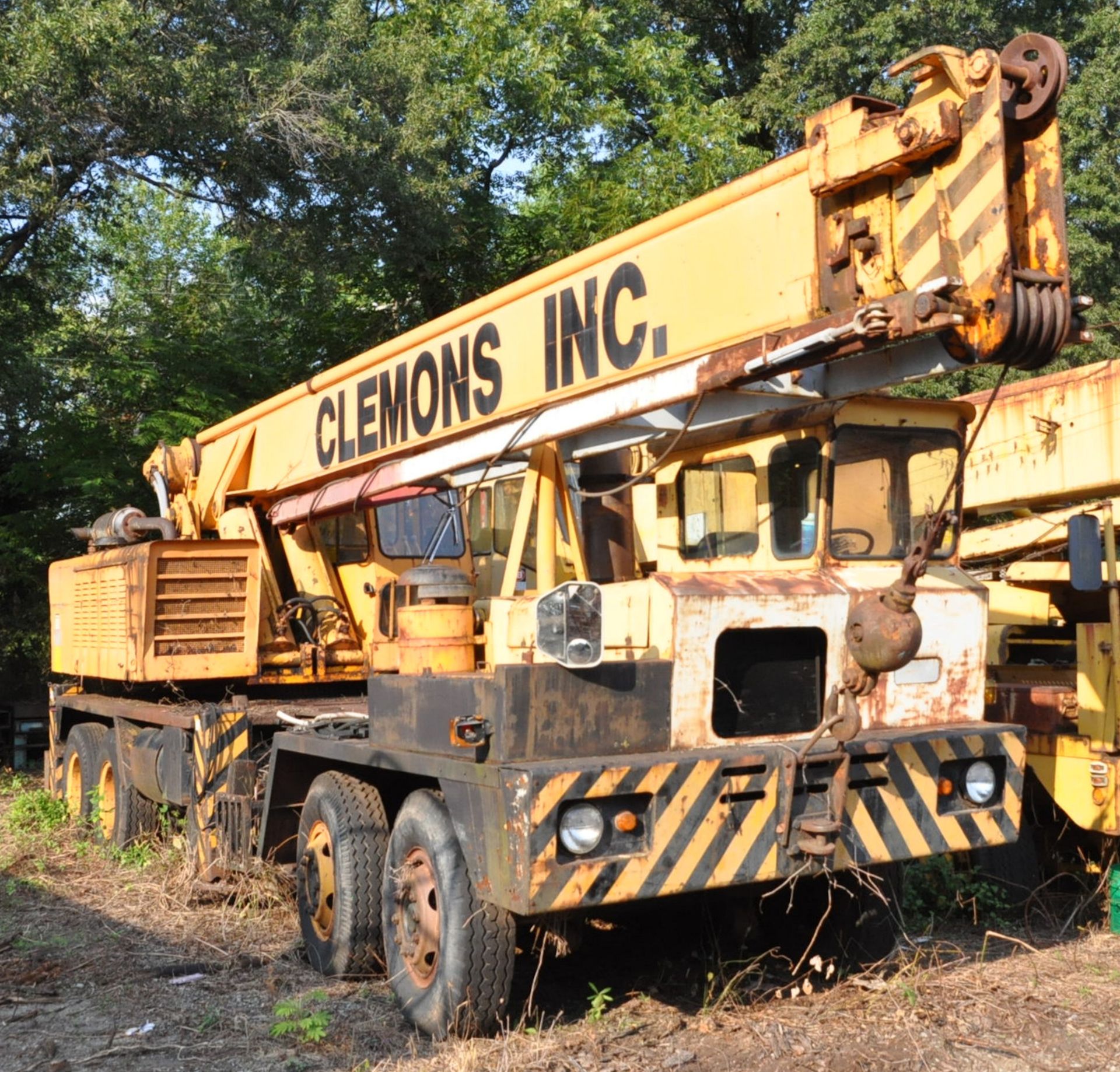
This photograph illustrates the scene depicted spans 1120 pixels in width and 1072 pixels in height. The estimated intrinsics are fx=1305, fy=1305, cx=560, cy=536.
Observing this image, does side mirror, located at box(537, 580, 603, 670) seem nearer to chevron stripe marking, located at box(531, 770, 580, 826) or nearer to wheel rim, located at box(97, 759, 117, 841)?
chevron stripe marking, located at box(531, 770, 580, 826)

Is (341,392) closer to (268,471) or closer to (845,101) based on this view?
(268,471)

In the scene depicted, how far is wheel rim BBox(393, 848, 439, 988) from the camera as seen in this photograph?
5.19 m

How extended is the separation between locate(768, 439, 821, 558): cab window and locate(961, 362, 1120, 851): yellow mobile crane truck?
1765 millimetres

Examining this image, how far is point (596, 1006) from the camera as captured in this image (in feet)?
17.1

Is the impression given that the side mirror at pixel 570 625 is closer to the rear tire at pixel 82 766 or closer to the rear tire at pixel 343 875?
the rear tire at pixel 343 875

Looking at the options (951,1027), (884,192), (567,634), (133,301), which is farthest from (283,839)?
(133,301)

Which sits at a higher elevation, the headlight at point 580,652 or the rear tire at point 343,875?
the headlight at point 580,652

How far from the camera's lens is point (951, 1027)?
5.12 m

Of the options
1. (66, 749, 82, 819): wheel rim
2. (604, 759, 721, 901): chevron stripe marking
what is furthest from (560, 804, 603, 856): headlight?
(66, 749, 82, 819): wheel rim

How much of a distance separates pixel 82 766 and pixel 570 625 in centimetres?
715

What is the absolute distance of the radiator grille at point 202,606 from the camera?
8492 millimetres

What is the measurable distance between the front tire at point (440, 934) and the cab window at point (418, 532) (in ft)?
11.1

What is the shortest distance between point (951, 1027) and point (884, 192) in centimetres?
320

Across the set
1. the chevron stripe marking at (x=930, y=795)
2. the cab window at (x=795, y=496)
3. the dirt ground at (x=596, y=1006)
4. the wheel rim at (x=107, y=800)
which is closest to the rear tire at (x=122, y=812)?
the wheel rim at (x=107, y=800)
